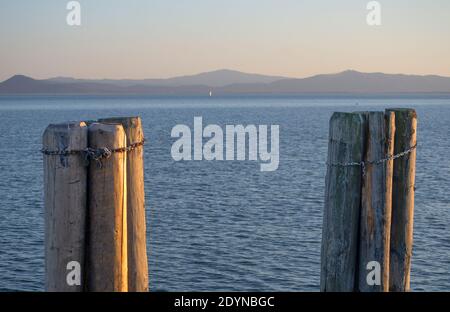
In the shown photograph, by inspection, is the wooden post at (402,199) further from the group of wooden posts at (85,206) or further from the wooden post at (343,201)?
the group of wooden posts at (85,206)

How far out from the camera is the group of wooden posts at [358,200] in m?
7.70

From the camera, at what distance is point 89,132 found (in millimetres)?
6547

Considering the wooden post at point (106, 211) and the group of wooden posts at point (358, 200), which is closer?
the wooden post at point (106, 211)

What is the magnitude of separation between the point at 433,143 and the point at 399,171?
84499 millimetres

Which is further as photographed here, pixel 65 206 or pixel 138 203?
pixel 138 203

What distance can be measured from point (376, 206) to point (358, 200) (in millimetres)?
223

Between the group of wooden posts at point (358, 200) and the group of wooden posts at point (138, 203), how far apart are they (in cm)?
1

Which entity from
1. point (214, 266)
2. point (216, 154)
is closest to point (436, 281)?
point (214, 266)

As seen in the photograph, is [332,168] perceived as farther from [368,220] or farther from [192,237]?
[192,237]

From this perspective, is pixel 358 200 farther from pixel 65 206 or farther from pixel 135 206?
pixel 65 206

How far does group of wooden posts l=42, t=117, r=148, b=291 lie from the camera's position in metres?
6.41

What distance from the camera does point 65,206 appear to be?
6.46 meters

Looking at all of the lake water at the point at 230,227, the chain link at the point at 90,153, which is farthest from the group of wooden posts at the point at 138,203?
the lake water at the point at 230,227

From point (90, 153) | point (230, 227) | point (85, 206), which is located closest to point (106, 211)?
point (85, 206)
